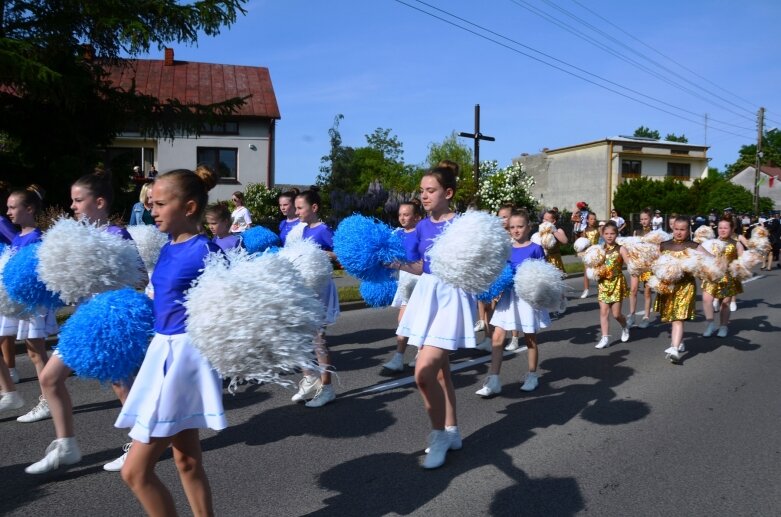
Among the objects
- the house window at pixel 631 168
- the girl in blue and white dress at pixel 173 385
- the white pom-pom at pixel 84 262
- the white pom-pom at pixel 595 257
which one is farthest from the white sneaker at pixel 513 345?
the house window at pixel 631 168

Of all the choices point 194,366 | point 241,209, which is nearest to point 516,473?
point 194,366

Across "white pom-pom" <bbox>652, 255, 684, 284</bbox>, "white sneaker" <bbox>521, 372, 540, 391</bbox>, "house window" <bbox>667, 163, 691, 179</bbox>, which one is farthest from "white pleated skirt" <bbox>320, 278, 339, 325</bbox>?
"house window" <bbox>667, 163, 691, 179</bbox>

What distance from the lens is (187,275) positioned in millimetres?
2773

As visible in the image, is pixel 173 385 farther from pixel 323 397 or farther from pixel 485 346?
pixel 485 346

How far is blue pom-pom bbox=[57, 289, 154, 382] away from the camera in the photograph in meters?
2.88

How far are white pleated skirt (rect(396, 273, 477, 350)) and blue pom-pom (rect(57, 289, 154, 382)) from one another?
1698 millimetres

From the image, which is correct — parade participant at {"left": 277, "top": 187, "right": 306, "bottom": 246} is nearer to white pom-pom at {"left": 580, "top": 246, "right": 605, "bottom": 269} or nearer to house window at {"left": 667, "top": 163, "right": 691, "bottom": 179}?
white pom-pom at {"left": 580, "top": 246, "right": 605, "bottom": 269}

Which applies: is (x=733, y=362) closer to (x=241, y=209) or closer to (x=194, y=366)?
(x=194, y=366)

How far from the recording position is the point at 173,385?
8.79ft

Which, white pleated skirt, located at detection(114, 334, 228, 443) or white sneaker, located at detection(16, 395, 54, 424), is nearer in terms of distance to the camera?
white pleated skirt, located at detection(114, 334, 228, 443)

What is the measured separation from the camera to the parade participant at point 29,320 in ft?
16.0

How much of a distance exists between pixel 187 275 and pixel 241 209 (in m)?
9.01

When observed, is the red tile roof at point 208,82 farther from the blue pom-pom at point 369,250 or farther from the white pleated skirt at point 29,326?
the blue pom-pom at point 369,250

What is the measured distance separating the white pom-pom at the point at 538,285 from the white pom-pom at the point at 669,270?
239cm
